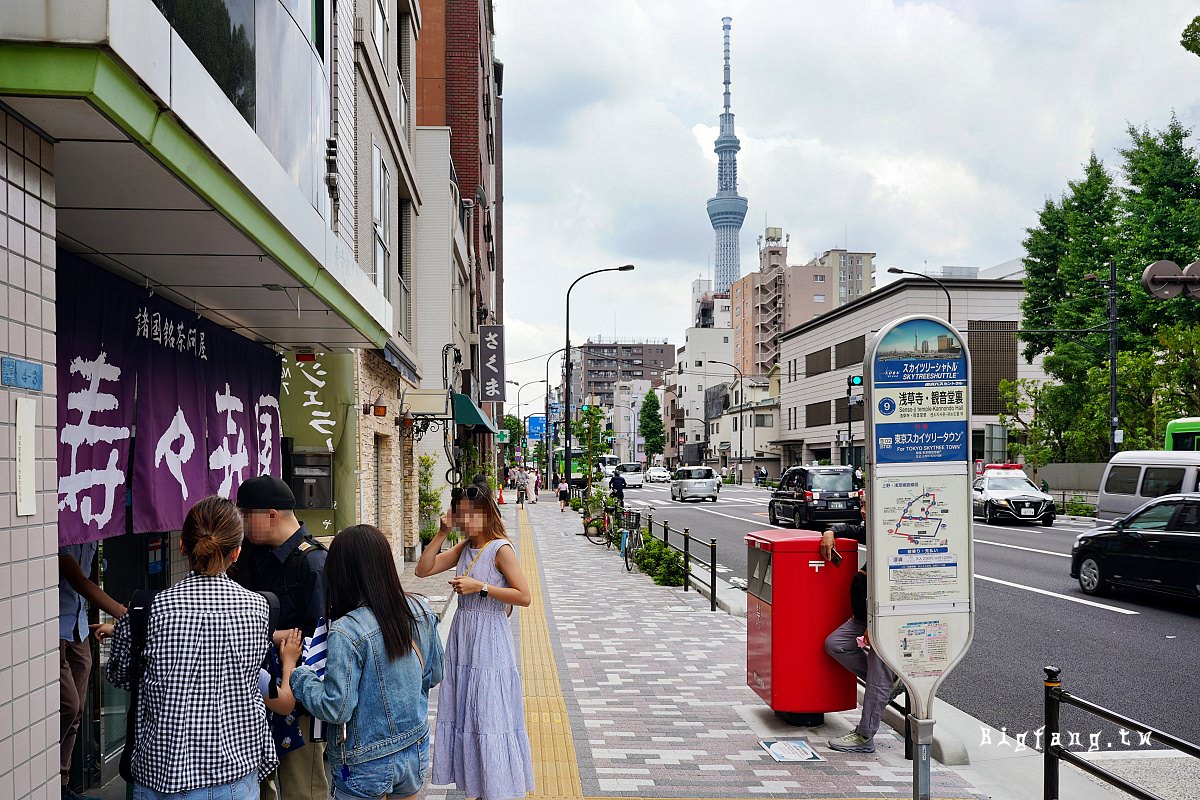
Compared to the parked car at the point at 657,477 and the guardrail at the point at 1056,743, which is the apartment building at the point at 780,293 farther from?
the guardrail at the point at 1056,743

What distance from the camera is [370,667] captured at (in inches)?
154

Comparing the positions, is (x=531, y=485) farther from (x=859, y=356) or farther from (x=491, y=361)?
(x=859, y=356)

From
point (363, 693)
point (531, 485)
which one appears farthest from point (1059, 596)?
point (531, 485)

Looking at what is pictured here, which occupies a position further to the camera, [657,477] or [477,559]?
[657,477]

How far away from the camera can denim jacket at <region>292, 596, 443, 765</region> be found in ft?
12.5

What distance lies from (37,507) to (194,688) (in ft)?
2.76

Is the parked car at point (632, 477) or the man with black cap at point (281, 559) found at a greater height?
the man with black cap at point (281, 559)

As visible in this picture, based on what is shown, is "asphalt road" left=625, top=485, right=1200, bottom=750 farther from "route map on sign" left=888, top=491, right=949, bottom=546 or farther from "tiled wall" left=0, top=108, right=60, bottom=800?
"tiled wall" left=0, top=108, right=60, bottom=800

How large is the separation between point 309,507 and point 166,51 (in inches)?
322

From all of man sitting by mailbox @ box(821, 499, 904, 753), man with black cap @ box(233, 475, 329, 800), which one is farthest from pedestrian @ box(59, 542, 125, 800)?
man sitting by mailbox @ box(821, 499, 904, 753)

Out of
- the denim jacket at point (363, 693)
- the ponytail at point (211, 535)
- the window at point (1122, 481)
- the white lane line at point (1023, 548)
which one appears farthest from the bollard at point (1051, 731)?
the window at point (1122, 481)

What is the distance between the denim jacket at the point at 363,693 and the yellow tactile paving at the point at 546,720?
7.35 ft

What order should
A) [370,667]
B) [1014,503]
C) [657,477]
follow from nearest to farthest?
[370,667], [1014,503], [657,477]

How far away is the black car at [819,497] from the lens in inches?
1047
